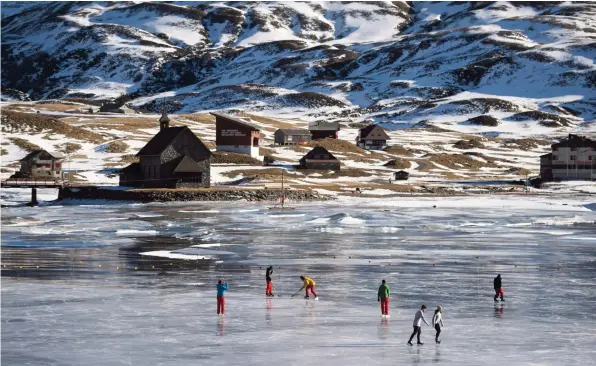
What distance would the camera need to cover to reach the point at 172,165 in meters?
102

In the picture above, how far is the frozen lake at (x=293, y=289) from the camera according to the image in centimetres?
2778

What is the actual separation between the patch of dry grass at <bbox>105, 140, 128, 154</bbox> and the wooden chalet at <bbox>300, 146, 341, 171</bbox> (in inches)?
1088

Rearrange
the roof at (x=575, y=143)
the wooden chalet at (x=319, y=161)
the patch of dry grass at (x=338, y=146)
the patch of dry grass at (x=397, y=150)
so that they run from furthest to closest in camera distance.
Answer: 1. the patch of dry grass at (x=397, y=150)
2. the patch of dry grass at (x=338, y=146)
3. the roof at (x=575, y=143)
4. the wooden chalet at (x=319, y=161)

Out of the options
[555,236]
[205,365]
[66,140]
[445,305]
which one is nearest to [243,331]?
[205,365]

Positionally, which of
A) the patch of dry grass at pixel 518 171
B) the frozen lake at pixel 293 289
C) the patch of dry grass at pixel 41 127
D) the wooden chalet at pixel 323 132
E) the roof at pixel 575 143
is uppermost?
the wooden chalet at pixel 323 132

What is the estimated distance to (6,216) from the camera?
76.9 m

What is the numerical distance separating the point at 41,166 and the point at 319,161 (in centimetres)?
3698

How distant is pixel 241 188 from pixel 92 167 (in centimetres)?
2959

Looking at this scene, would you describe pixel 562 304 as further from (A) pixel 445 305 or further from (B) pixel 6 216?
(B) pixel 6 216

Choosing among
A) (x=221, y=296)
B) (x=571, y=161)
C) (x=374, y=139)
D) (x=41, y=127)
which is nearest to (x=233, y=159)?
(x=41, y=127)

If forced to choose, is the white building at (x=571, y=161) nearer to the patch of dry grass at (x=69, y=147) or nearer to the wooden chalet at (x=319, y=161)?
the wooden chalet at (x=319, y=161)

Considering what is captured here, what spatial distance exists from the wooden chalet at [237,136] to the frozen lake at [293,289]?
6840cm

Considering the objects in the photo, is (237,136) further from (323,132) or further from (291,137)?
(323,132)

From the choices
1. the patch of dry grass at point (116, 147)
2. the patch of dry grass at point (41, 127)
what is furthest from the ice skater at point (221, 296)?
the patch of dry grass at point (41, 127)
